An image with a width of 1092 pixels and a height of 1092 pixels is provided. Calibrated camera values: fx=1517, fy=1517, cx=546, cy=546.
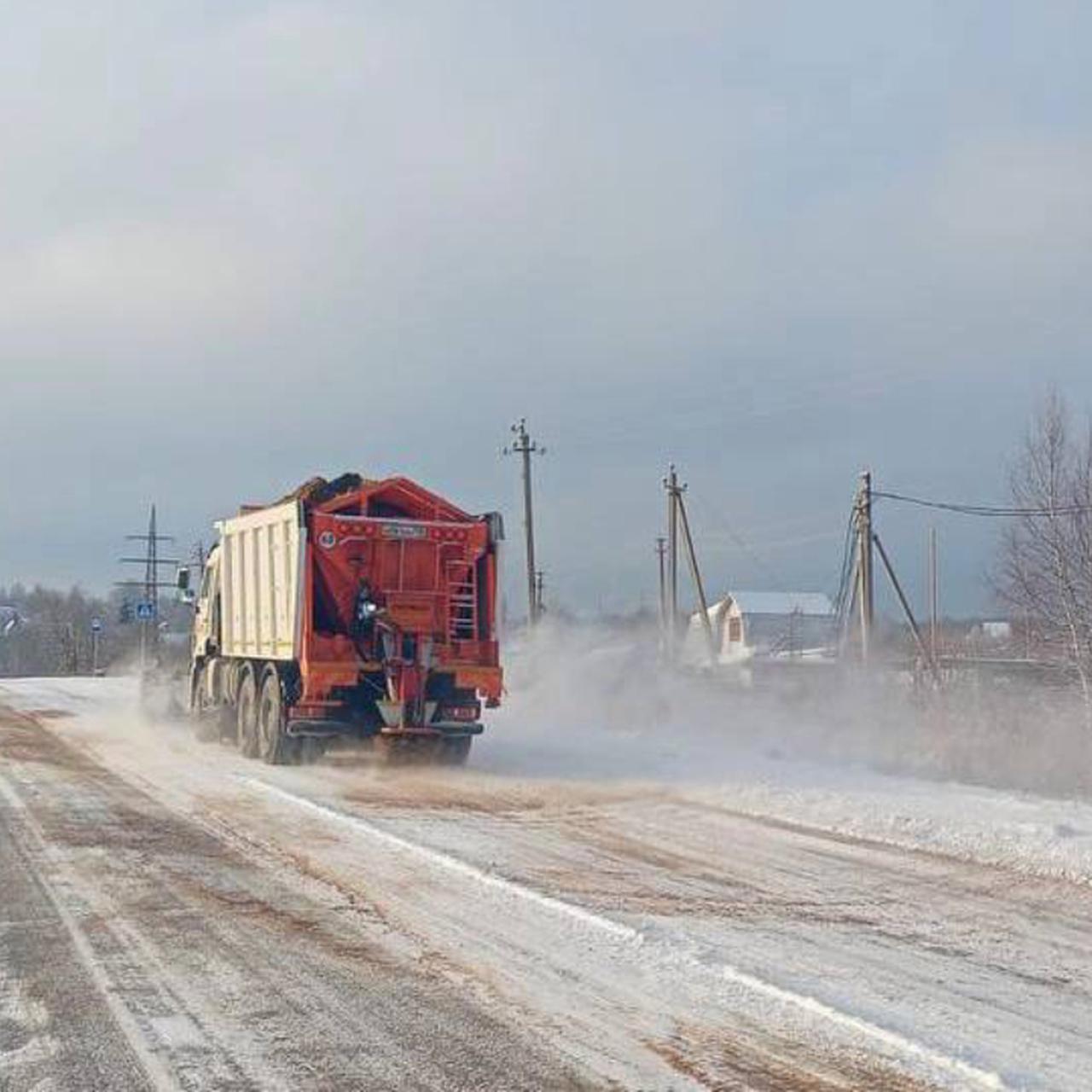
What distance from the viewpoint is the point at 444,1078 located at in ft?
18.4

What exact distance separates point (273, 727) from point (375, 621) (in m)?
1.99

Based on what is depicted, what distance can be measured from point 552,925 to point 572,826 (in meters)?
4.52

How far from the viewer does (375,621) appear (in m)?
18.0

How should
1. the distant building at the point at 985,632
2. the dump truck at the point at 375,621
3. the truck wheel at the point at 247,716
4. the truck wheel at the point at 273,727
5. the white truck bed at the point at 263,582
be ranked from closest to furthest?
the dump truck at the point at 375,621, the white truck bed at the point at 263,582, the truck wheel at the point at 273,727, the truck wheel at the point at 247,716, the distant building at the point at 985,632

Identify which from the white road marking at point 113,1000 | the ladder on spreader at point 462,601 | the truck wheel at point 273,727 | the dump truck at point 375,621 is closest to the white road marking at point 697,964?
the white road marking at point 113,1000

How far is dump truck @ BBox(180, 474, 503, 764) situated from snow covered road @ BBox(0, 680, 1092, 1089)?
3.50m

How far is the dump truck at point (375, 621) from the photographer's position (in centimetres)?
1786

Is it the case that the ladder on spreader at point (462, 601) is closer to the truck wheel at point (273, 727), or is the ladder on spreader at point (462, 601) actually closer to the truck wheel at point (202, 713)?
the truck wheel at point (273, 727)

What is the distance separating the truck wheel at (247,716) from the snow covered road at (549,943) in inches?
196

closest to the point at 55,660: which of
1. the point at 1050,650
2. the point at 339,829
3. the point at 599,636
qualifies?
the point at 599,636

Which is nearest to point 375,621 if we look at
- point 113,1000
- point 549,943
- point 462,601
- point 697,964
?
point 462,601

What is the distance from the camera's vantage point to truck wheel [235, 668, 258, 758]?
19.6 metres

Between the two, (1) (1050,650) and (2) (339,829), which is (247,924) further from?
(1) (1050,650)

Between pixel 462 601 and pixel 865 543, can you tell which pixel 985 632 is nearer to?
pixel 865 543
